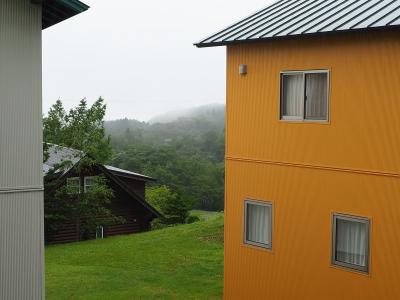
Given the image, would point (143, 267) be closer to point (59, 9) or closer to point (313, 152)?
point (313, 152)

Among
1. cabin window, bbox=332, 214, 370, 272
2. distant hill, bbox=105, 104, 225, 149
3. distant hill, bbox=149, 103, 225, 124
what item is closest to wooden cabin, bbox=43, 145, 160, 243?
cabin window, bbox=332, 214, 370, 272

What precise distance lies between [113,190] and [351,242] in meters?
22.6

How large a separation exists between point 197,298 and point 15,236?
7.11 metres

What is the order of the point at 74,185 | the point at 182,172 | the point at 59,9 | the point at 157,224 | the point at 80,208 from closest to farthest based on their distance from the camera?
the point at 59,9
the point at 80,208
the point at 74,185
the point at 157,224
the point at 182,172

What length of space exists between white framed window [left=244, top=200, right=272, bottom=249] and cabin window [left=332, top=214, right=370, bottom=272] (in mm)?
1693

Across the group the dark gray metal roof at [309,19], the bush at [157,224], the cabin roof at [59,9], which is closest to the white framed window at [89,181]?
the bush at [157,224]

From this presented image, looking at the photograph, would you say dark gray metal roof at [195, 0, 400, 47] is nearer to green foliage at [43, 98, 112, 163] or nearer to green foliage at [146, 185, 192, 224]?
green foliage at [43, 98, 112, 163]

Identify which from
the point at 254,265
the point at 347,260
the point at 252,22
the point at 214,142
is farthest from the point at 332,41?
the point at 214,142

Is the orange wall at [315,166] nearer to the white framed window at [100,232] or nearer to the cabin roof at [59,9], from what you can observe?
the cabin roof at [59,9]

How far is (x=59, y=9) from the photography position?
36.4 feet

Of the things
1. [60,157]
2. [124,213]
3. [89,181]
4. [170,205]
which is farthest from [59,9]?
[170,205]

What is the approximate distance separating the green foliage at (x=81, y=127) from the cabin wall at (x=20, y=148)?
67.3 feet

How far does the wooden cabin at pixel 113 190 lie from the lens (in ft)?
101

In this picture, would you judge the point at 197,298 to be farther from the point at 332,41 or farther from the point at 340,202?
the point at 332,41
